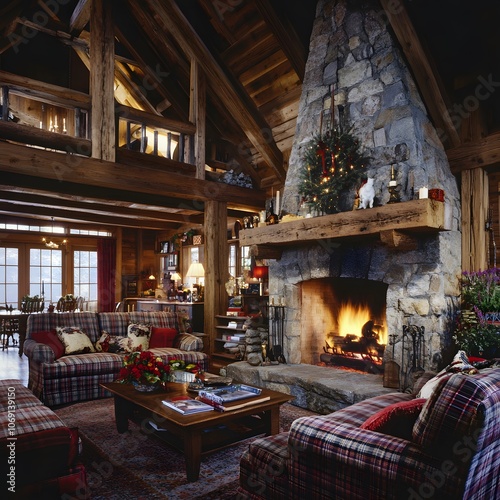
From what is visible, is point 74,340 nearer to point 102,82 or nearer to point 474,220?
point 102,82

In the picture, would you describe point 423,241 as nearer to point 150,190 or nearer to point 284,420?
point 284,420

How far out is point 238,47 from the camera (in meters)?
5.79

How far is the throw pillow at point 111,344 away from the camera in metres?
4.81

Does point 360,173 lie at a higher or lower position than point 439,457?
higher

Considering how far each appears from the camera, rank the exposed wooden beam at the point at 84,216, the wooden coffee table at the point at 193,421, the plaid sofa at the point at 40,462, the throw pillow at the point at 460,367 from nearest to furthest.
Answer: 1. the plaid sofa at the point at 40,462
2. the throw pillow at the point at 460,367
3. the wooden coffee table at the point at 193,421
4. the exposed wooden beam at the point at 84,216

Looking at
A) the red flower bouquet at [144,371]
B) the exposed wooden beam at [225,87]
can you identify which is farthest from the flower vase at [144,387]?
the exposed wooden beam at [225,87]

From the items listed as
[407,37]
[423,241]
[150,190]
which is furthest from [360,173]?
[150,190]

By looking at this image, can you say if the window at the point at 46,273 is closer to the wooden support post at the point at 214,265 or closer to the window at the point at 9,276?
the window at the point at 9,276

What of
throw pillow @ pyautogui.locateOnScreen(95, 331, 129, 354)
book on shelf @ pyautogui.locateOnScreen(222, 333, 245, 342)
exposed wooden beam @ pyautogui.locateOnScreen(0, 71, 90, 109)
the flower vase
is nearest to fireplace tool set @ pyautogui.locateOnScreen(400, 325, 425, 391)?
the flower vase

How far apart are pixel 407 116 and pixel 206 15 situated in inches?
139

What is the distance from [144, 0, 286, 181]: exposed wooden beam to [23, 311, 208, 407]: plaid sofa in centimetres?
300

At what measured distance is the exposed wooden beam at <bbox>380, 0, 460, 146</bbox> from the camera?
3.88m

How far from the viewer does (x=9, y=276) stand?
32.6 feet

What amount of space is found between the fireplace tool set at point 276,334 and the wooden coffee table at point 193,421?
5.48ft
